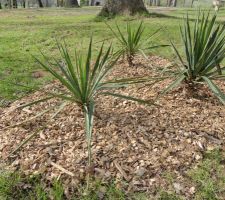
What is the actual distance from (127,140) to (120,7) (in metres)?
7.69

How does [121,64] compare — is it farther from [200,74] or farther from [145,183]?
[145,183]

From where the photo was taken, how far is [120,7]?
396 inches

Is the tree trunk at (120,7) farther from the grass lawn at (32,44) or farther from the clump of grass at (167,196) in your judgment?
the clump of grass at (167,196)

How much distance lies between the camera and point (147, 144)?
303cm

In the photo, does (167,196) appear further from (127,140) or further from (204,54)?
(204,54)

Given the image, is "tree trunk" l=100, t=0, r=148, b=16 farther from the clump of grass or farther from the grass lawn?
the clump of grass

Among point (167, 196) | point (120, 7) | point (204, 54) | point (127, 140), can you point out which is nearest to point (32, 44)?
point (120, 7)

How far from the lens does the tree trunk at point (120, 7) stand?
33.0 feet

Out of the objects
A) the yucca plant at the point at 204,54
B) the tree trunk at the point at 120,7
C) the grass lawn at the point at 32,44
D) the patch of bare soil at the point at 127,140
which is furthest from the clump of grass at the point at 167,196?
the tree trunk at the point at 120,7

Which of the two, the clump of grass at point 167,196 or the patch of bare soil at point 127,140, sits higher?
the patch of bare soil at point 127,140

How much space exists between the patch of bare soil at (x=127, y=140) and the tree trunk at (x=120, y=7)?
6.72 metres

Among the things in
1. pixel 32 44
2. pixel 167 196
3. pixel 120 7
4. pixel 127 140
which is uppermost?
pixel 120 7

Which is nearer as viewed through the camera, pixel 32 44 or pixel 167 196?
pixel 167 196

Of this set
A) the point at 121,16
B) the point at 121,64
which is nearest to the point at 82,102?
the point at 121,64
